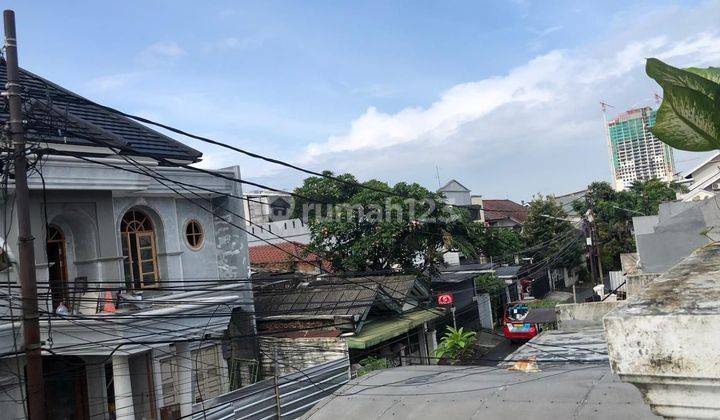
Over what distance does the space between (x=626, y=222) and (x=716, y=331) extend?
42.6 m

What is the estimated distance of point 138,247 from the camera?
1288 centimetres

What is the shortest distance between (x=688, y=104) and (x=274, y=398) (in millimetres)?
10000

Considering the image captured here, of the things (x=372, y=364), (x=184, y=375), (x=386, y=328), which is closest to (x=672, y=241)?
(x=386, y=328)

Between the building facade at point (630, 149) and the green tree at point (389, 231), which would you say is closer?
the green tree at point (389, 231)

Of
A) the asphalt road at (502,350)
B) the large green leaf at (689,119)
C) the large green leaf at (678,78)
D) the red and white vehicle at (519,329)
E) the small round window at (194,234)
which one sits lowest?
the asphalt road at (502,350)

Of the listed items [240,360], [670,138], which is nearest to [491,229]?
[240,360]

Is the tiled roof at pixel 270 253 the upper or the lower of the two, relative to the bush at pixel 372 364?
upper

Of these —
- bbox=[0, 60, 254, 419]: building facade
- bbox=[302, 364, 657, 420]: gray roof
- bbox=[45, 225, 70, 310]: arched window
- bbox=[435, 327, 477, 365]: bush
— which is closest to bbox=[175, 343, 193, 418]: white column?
bbox=[0, 60, 254, 419]: building facade

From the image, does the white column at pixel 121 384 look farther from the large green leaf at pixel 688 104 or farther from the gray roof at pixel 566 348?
the large green leaf at pixel 688 104

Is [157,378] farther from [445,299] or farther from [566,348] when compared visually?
[445,299]

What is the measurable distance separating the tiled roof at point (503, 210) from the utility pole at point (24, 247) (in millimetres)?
40276

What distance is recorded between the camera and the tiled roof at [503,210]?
47.0 metres

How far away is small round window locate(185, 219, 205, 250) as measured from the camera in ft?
45.9

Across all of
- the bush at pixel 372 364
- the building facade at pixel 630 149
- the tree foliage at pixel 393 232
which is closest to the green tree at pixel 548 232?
the tree foliage at pixel 393 232
